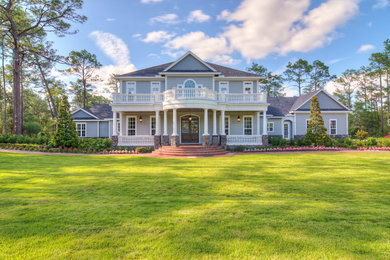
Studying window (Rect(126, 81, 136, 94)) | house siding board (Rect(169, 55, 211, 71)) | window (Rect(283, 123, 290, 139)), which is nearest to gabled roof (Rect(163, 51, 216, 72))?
house siding board (Rect(169, 55, 211, 71))

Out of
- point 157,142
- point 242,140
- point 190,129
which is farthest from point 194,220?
point 190,129

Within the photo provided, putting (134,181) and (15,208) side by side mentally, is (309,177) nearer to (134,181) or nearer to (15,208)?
(134,181)

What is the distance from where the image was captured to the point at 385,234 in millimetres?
2596

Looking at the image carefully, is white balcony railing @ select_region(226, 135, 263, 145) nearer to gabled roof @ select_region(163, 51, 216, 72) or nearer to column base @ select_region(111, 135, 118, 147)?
gabled roof @ select_region(163, 51, 216, 72)

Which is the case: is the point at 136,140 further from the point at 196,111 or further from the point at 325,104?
the point at 325,104

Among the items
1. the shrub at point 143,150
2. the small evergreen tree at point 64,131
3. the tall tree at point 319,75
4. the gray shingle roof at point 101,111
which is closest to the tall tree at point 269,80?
the tall tree at point 319,75

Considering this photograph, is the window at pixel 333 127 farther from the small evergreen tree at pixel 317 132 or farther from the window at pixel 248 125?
the window at pixel 248 125

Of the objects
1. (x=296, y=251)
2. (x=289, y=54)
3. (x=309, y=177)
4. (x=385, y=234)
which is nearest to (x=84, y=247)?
(x=296, y=251)

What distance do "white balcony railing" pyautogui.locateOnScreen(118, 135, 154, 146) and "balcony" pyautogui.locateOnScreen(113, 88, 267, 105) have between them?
10.00 ft

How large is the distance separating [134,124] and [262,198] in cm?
1652

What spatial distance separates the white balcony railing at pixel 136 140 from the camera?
632 inches

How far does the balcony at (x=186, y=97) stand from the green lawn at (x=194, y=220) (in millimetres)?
9960

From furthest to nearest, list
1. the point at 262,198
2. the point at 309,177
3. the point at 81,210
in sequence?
the point at 309,177 → the point at 262,198 → the point at 81,210

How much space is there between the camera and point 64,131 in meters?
14.7
